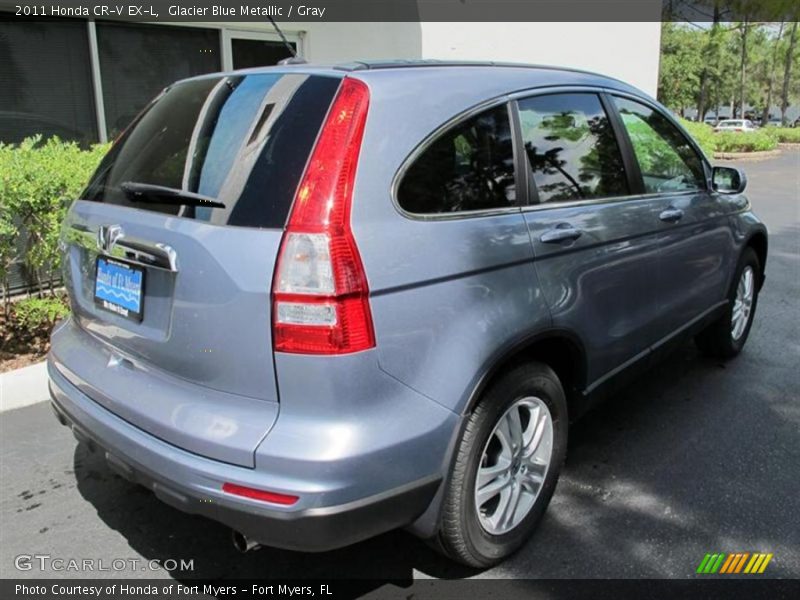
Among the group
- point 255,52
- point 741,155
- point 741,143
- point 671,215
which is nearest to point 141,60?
point 255,52

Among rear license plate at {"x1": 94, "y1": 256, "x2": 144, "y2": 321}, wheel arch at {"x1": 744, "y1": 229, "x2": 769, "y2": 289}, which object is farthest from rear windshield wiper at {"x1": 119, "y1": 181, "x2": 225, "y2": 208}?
wheel arch at {"x1": 744, "y1": 229, "x2": 769, "y2": 289}

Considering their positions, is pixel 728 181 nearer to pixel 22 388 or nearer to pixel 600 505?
pixel 600 505

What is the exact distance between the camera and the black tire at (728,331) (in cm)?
454

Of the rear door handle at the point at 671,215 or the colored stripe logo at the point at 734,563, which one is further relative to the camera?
the rear door handle at the point at 671,215

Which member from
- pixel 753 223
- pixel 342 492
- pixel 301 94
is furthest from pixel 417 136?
pixel 753 223

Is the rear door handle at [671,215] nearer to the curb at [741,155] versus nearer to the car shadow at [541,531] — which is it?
the car shadow at [541,531]

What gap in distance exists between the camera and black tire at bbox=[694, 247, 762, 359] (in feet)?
14.9

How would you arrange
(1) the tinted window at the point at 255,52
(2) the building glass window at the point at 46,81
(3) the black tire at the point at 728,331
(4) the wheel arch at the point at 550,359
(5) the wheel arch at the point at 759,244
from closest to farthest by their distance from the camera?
(4) the wheel arch at the point at 550,359, (3) the black tire at the point at 728,331, (5) the wheel arch at the point at 759,244, (2) the building glass window at the point at 46,81, (1) the tinted window at the point at 255,52

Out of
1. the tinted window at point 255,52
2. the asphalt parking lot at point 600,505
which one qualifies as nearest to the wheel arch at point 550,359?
the asphalt parking lot at point 600,505

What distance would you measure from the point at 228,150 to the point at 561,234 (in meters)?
1.29

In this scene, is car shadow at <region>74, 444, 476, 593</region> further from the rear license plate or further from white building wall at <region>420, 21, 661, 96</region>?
white building wall at <region>420, 21, 661, 96</region>

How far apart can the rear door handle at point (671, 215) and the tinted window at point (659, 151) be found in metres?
0.12

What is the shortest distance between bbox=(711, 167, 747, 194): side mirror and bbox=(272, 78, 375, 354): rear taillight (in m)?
3.02

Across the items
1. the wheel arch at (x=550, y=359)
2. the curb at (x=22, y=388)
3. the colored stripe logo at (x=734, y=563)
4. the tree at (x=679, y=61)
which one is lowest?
the colored stripe logo at (x=734, y=563)
